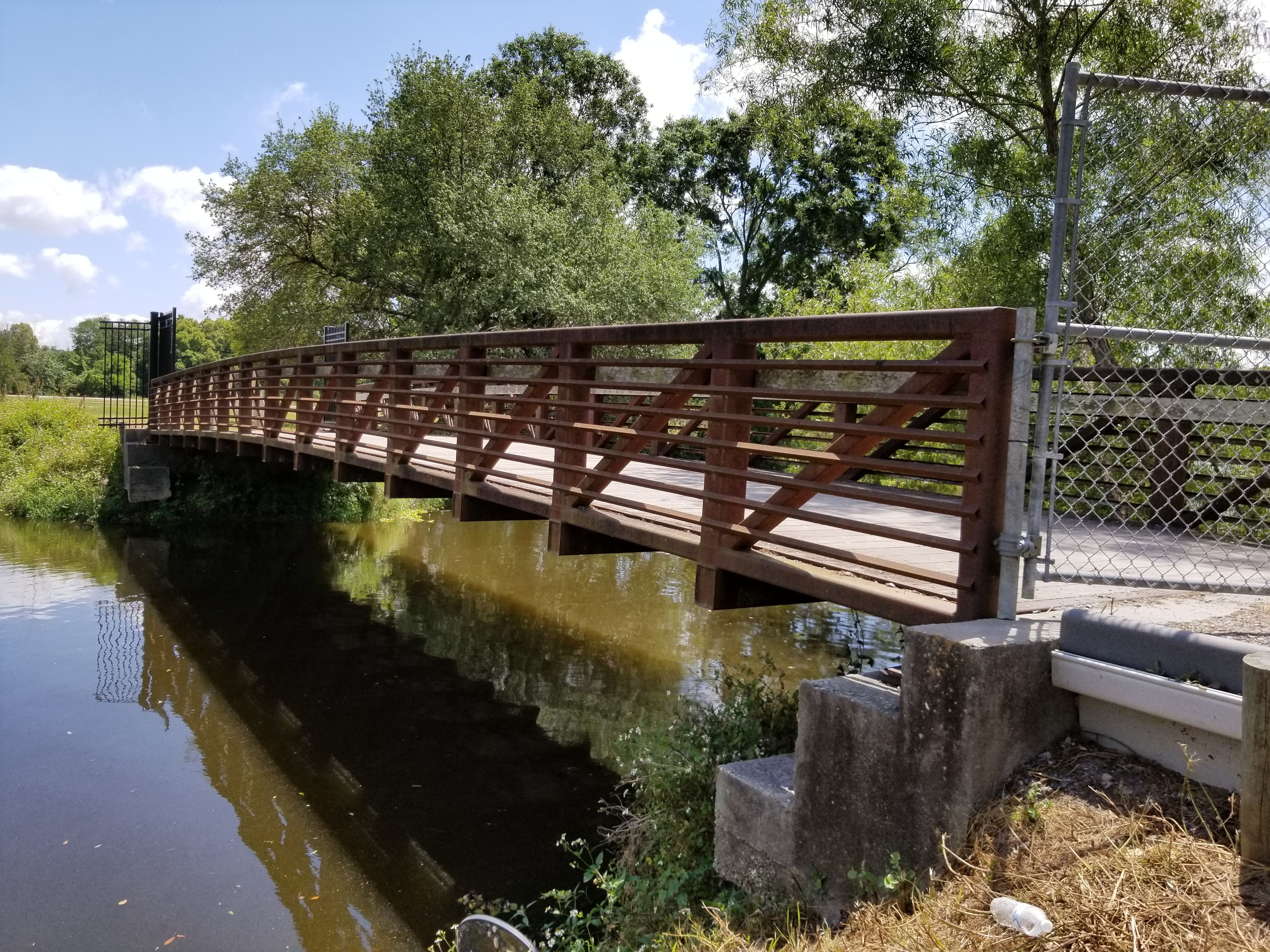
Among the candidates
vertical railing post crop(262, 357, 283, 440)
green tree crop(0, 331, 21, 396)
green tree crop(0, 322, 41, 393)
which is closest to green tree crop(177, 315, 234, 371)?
green tree crop(0, 322, 41, 393)

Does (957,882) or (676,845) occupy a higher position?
(957,882)

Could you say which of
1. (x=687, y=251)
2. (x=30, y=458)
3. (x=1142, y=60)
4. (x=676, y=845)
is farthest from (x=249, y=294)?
(x=676, y=845)

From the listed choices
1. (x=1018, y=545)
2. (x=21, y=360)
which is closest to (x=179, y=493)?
(x=1018, y=545)

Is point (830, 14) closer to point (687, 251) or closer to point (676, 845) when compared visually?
point (676, 845)

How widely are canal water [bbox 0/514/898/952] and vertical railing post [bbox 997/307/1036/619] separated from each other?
1.73m

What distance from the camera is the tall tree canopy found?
2300 cm

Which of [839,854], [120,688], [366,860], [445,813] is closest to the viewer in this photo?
[839,854]

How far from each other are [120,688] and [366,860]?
15.2 ft

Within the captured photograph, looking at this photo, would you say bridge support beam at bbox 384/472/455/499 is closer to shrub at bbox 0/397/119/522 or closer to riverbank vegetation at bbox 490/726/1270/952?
riverbank vegetation at bbox 490/726/1270/952

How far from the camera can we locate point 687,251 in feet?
97.5

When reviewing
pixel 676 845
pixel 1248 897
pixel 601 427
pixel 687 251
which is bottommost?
pixel 676 845

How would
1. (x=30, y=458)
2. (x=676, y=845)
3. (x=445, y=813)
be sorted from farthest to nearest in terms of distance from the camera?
(x=30, y=458)
(x=445, y=813)
(x=676, y=845)

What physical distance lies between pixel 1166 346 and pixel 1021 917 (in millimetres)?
2802

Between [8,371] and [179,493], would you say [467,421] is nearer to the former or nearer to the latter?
[179,493]
